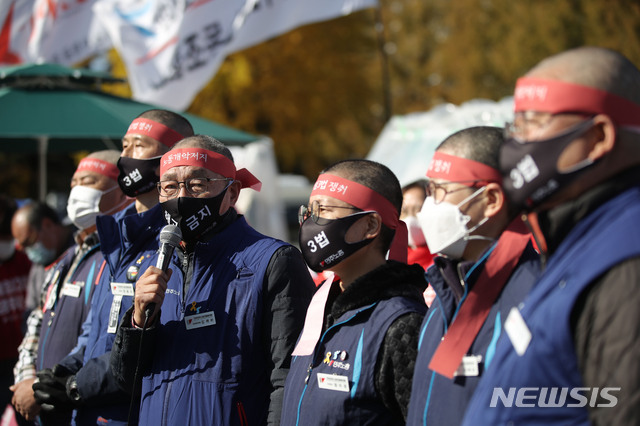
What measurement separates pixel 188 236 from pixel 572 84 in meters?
2.25

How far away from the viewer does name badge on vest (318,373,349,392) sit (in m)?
3.20

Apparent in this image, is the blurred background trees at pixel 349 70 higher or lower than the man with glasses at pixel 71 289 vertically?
higher

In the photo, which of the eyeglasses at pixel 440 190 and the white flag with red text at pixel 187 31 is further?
the white flag with red text at pixel 187 31

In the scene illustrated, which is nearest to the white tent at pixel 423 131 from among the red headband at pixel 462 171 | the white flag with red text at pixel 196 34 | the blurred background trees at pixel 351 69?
the white flag with red text at pixel 196 34

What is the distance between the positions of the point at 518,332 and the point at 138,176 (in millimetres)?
3089

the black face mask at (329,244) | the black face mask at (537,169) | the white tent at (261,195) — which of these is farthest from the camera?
the white tent at (261,195)

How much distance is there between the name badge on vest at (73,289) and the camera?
16.9ft

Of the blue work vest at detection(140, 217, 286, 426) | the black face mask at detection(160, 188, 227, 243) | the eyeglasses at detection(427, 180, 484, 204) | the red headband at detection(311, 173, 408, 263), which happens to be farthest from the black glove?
the eyeglasses at detection(427, 180, 484, 204)

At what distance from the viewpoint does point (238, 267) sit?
383cm

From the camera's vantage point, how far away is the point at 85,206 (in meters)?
5.40

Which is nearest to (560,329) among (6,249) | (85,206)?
(85,206)

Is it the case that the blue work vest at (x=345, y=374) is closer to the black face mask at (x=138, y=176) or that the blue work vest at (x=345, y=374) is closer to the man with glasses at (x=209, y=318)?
the man with glasses at (x=209, y=318)

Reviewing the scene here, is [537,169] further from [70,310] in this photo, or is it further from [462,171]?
[70,310]

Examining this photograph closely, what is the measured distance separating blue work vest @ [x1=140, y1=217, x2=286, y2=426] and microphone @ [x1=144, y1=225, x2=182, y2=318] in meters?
0.19
